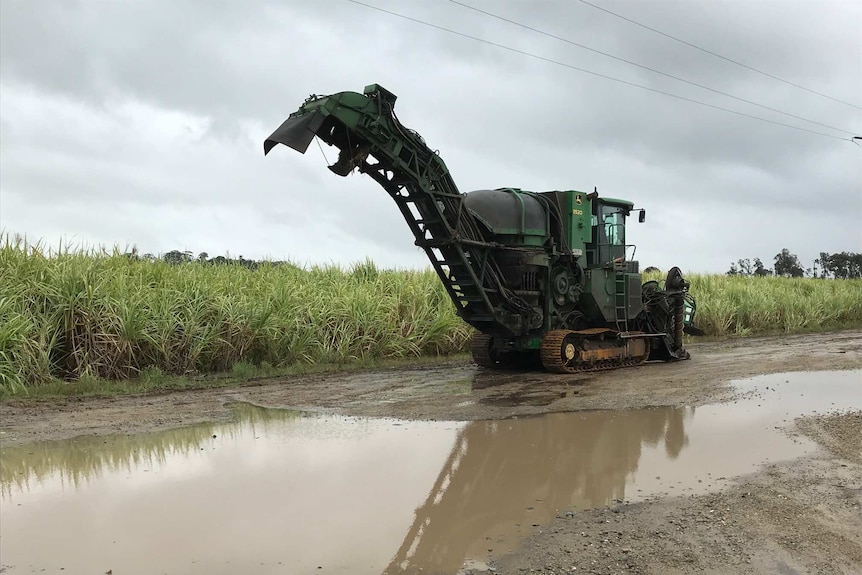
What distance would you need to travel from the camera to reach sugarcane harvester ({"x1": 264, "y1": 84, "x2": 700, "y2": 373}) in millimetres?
10461

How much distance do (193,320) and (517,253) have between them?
5659 millimetres

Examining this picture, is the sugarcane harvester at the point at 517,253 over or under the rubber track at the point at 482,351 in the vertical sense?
over

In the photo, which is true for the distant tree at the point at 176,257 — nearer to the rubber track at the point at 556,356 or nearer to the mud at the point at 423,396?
the mud at the point at 423,396

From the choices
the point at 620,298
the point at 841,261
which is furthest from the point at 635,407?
the point at 841,261

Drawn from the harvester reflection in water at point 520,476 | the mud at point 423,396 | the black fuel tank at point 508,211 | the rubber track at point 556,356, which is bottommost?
the harvester reflection in water at point 520,476

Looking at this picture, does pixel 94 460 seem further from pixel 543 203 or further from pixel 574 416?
pixel 543 203

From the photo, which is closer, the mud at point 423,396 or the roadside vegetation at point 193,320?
the mud at point 423,396

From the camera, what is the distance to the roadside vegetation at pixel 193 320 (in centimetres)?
1039

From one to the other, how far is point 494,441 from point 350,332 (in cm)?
703

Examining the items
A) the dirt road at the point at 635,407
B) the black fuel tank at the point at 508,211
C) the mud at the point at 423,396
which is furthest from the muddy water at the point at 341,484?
the black fuel tank at the point at 508,211

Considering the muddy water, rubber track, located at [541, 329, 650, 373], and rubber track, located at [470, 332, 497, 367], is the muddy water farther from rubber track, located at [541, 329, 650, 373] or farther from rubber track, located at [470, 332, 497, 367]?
rubber track, located at [470, 332, 497, 367]

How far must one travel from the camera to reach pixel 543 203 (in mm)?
12812

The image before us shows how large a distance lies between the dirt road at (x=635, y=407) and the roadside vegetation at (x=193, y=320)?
1285 mm

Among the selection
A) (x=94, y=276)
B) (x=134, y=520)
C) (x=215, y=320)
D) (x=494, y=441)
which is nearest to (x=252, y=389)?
(x=215, y=320)
